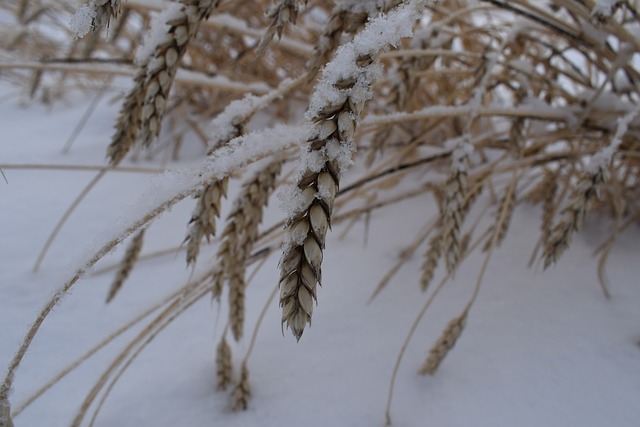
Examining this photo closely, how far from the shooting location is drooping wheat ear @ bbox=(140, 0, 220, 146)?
1.67ft

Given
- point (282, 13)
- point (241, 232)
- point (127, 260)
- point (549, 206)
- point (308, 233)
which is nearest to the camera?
point (308, 233)

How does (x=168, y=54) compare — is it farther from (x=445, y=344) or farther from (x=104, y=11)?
(x=445, y=344)

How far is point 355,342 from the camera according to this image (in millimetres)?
749

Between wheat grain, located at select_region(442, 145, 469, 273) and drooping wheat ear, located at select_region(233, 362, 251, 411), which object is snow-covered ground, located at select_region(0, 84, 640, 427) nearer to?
drooping wheat ear, located at select_region(233, 362, 251, 411)

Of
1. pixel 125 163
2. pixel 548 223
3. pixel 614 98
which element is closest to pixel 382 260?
pixel 548 223

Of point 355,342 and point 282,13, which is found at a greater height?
point 282,13

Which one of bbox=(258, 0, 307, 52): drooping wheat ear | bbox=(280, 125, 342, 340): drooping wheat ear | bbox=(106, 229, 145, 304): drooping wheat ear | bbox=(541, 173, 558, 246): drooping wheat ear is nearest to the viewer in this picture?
bbox=(280, 125, 342, 340): drooping wheat ear

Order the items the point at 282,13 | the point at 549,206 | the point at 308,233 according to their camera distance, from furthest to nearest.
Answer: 1. the point at 549,206
2. the point at 282,13
3. the point at 308,233

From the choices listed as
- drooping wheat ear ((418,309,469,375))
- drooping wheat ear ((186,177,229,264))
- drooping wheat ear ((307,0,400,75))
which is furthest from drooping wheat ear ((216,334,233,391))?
drooping wheat ear ((307,0,400,75))

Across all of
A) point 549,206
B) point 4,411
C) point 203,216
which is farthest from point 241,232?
point 549,206

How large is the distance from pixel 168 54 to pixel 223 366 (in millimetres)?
428

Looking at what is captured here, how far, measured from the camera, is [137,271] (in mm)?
969

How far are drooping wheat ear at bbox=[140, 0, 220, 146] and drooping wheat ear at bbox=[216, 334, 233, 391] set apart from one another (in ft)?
1.06

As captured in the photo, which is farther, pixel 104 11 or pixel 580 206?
pixel 580 206
